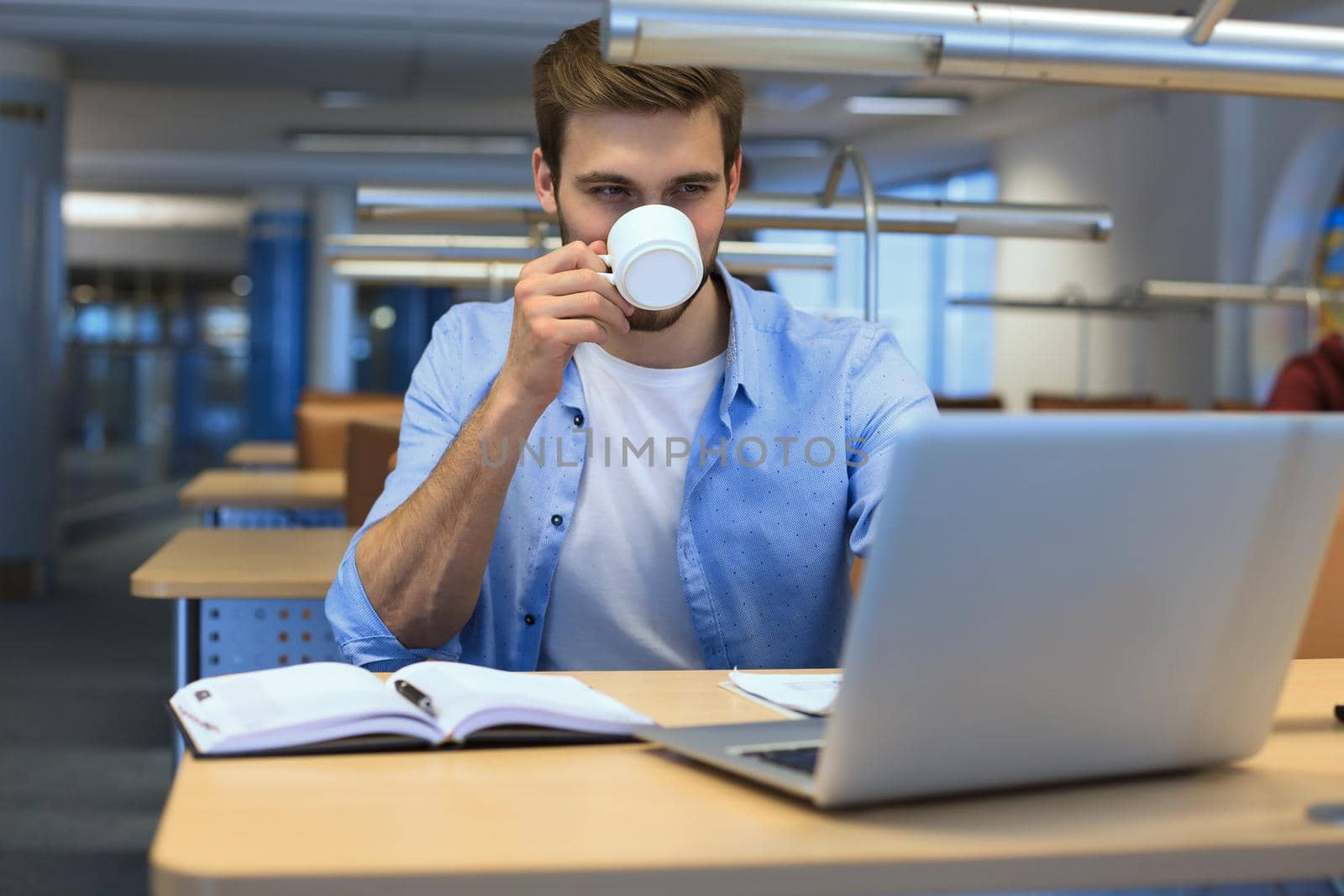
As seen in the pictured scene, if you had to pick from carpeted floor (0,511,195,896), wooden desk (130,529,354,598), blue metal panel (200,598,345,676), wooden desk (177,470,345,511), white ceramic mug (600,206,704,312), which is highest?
white ceramic mug (600,206,704,312)

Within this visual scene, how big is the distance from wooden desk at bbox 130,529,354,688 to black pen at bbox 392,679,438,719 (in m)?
1.33

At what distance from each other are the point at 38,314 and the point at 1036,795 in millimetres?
7055

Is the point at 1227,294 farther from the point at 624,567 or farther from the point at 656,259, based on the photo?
the point at 656,259

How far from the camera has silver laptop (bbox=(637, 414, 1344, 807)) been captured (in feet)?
2.38

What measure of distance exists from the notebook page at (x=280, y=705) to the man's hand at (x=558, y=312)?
0.39 m

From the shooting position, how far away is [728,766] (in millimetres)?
854

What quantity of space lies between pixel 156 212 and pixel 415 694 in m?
16.4

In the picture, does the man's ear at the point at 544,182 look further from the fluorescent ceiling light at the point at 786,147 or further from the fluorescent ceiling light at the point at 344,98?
the fluorescent ceiling light at the point at 786,147

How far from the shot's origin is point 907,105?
9.53 metres

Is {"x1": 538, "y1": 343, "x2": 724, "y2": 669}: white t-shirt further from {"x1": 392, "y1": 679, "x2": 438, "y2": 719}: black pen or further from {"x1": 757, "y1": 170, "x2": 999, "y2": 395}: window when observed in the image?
{"x1": 757, "y1": 170, "x2": 999, "y2": 395}: window

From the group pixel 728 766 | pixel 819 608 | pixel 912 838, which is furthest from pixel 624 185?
pixel 912 838

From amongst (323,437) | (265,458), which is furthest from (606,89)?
(265,458)

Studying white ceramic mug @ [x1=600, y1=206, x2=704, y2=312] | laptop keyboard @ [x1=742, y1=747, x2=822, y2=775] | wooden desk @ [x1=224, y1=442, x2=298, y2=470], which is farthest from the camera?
wooden desk @ [x1=224, y1=442, x2=298, y2=470]

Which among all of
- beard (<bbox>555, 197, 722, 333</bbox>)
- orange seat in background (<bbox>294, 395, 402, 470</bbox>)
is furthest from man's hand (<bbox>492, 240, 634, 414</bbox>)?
orange seat in background (<bbox>294, 395, 402, 470</bbox>)
